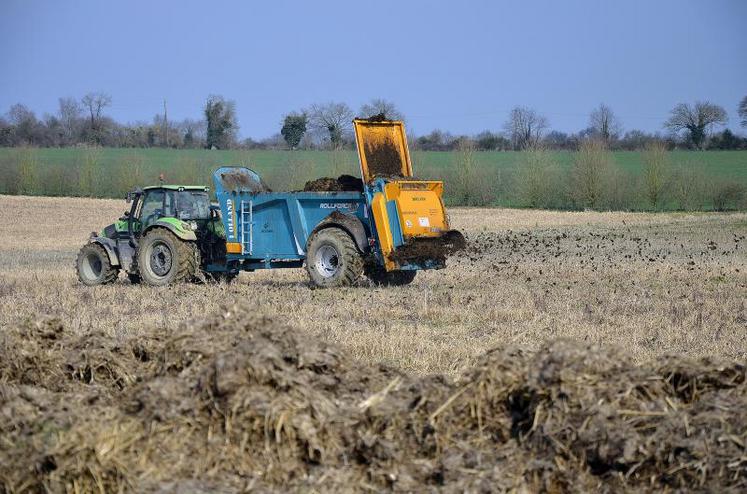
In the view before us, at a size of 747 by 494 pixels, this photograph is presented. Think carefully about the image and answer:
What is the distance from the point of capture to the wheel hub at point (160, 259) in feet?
52.5

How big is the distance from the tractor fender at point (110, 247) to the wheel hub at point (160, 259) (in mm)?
860

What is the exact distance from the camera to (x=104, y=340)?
689 cm

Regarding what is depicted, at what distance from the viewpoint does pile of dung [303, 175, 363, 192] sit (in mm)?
15111

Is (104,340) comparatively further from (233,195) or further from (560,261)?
(560,261)

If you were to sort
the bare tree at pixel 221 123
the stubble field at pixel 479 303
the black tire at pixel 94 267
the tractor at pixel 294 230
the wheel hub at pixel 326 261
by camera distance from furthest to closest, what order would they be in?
the bare tree at pixel 221 123, the black tire at pixel 94 267, the wheel hub at pixel 326 261, the tractor at pixel 294 230, the stubble field at pixel 479 303

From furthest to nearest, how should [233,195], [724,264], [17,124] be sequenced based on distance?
[17,124], [724,264], [233,195]

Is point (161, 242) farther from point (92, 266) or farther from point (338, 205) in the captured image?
point (338, 205)

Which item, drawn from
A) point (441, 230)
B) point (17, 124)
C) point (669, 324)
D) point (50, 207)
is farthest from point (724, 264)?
point (17, 124)

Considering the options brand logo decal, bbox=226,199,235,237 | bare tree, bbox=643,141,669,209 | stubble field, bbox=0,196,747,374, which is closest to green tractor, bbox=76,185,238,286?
stubble field, bbox=0,196,747,374

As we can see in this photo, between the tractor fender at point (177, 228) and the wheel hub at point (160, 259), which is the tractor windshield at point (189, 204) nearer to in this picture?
the tractor fender at point (177, 228)

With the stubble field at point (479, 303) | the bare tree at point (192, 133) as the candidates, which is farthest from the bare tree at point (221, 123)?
the stubble field at point (479, 303)

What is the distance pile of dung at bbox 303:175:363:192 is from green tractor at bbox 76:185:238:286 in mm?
1975

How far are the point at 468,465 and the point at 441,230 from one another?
33.1ft

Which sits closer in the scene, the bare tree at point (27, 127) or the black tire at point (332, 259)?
the black tire at point (332, 259)
